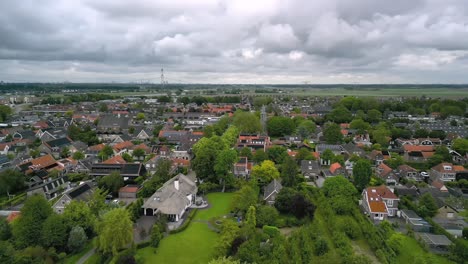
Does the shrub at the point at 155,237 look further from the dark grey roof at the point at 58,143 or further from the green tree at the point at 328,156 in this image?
the dark grey roof at the point at 58,143

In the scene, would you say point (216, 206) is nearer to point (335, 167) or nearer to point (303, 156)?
point (335, 167)

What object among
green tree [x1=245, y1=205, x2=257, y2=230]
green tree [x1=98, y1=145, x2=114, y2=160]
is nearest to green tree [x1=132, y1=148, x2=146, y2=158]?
green tree [x1=98, y1=145, x2=114, y2=160]

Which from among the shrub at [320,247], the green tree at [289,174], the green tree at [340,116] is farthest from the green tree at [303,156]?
the green tree at [340,116]

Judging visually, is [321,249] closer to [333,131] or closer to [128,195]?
[128,195]

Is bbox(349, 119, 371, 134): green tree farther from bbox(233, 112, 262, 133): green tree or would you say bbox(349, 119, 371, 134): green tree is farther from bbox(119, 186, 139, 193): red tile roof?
bbox(119, 186, 139, 193): red tile roof

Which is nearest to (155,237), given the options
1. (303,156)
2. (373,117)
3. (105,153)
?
(105,153)

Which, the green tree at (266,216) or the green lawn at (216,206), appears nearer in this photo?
the green tree at (266,216)

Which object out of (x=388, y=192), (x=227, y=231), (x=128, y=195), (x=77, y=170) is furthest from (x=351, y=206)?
(x=77, y=170)
